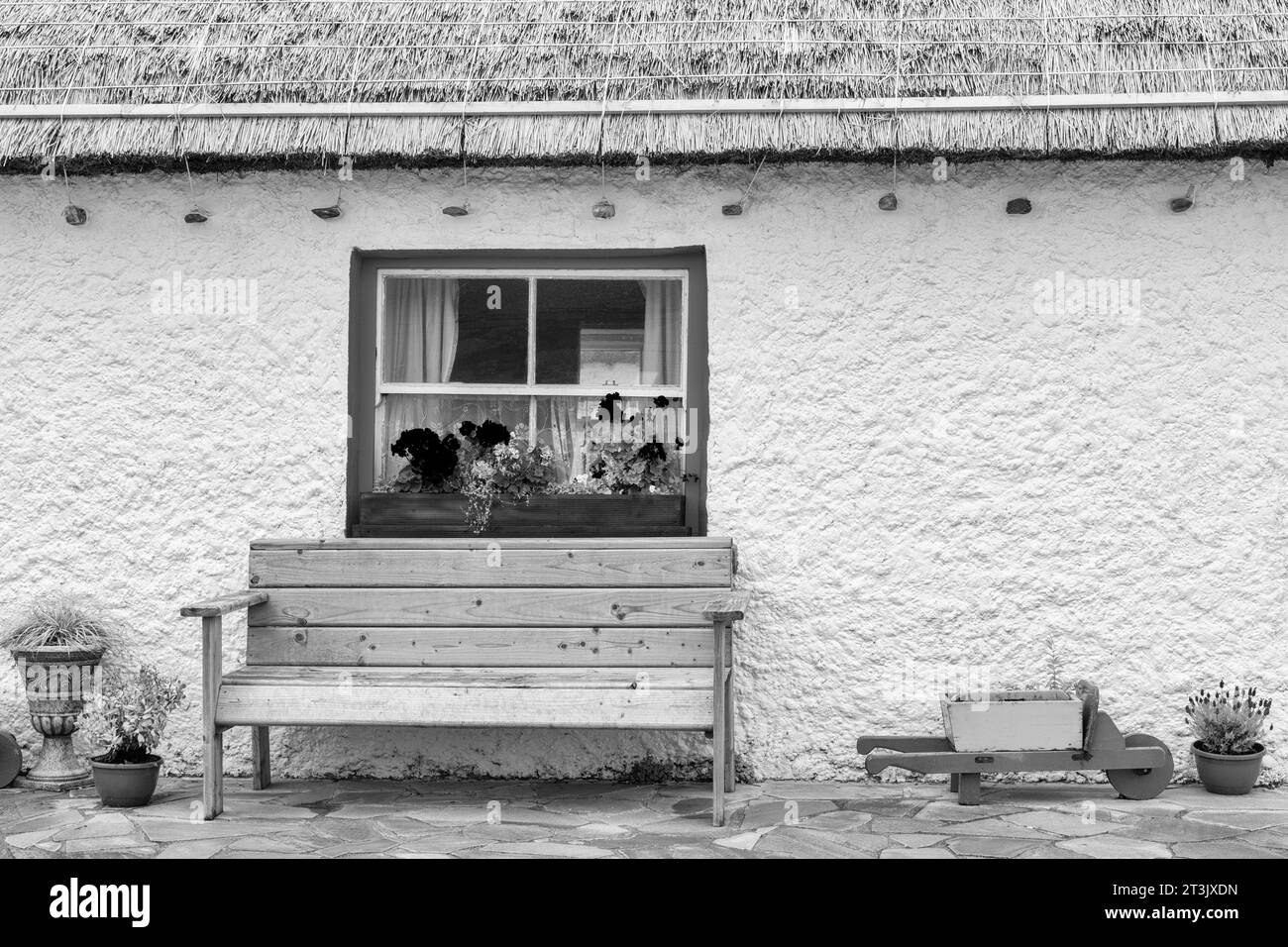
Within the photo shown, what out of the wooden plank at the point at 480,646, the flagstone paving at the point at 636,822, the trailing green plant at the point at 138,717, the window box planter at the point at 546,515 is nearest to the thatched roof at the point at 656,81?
the window box planter at the point at 546,515

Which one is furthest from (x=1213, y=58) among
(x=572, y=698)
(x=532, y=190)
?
(x=572, y=698)

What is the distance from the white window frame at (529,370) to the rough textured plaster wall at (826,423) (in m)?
0.18

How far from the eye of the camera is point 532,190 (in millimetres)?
5176

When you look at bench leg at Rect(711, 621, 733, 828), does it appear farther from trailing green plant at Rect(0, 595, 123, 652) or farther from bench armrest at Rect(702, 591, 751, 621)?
trailing green plant at Rect(0, 595, 123, 652)

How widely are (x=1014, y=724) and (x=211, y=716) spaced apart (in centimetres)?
273

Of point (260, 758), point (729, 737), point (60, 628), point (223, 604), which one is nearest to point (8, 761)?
point (60, 628)

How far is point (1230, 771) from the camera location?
475 centimetres

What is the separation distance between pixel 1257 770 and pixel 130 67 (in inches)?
195

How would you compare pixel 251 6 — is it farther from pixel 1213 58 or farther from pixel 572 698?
pixel 1213 58

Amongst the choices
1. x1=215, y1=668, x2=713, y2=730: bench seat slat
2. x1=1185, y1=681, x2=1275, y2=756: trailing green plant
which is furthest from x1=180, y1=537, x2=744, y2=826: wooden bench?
x1=1185, y1=681, x2=1275, y2=756: trailing green plant

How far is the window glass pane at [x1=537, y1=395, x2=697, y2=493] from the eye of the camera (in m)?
5.26

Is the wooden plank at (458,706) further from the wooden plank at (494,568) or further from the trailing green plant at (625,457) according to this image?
the trailing green plant at (625,457)

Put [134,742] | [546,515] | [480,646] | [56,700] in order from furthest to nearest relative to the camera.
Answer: [546,515], [56,700], [480,646], [134,742]

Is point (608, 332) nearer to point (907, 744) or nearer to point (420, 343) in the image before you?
point (420, 343)
